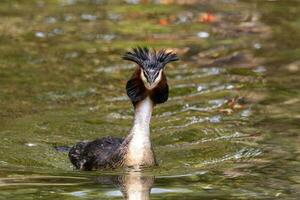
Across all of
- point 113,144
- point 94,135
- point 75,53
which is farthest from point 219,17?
point 113,144

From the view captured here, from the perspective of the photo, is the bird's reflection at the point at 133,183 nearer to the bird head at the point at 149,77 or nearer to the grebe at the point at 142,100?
the grebe at the point at 142,100

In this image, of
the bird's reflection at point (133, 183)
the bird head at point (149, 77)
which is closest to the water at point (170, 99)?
the bird's reflection at point (133, 183)

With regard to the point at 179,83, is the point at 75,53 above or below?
above

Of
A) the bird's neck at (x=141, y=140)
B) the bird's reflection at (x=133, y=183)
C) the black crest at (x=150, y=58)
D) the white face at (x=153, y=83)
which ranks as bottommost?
the bird's reflection at (x=133, y=183)

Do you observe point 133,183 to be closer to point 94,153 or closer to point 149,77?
point 149,77

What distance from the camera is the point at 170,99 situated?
16.0 meters

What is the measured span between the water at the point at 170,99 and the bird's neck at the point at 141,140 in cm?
21

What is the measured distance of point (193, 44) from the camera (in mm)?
20062

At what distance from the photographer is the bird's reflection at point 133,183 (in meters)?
9.92

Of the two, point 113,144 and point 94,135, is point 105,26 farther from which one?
point 113,144

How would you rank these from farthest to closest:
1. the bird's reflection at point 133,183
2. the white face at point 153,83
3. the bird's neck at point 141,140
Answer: the bird's neck at point 141,140
the white face at point 153,83
the bird's reflection at point 133,183

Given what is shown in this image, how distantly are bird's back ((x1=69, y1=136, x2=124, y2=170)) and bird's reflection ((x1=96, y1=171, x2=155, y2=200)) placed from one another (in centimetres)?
57

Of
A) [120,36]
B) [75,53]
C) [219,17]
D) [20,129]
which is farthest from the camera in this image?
[219,17]

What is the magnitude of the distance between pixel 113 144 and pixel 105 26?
31.7 ft
